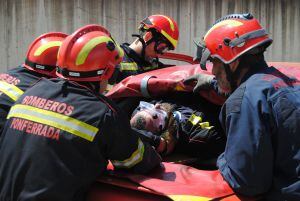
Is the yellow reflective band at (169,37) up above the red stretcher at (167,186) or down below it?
above

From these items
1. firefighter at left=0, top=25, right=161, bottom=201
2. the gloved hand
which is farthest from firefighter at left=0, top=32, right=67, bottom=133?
the gloved hand

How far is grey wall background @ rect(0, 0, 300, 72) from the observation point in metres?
8.09

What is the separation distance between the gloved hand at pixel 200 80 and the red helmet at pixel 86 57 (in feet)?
2.80

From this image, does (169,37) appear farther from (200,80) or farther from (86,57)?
(86,57)

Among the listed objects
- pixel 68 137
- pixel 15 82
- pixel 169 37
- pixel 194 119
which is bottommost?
pixel 194 119

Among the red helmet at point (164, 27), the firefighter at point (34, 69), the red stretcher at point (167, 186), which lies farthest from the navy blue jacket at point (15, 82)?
the red helmet at point (164, 27)

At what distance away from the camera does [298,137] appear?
7.47ft

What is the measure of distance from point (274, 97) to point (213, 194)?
596 millimetres

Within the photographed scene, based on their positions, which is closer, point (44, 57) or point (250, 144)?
point (250, 144)

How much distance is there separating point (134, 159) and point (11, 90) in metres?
1.24

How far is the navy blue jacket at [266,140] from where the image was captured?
89.1 inches

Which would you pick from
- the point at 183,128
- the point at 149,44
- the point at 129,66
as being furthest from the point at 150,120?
the point at 149,44

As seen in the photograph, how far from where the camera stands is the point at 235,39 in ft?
8.34

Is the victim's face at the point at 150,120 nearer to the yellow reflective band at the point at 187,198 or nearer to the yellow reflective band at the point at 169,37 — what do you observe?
the yellow reflective band at the point at 187,198
